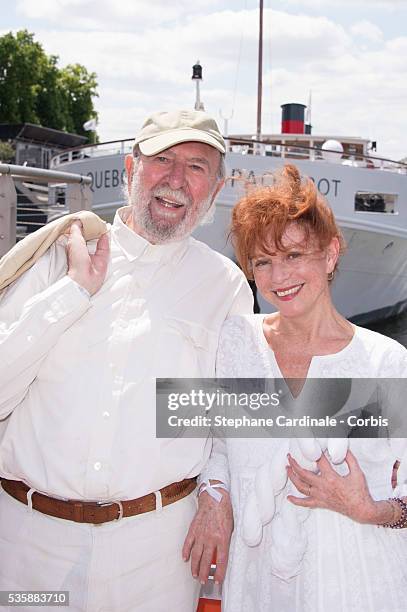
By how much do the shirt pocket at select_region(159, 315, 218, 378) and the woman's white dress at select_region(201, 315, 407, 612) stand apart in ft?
0.60

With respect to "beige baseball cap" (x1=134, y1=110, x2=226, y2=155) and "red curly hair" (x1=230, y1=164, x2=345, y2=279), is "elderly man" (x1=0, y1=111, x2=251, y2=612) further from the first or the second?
"red curly hair" (x1=230, y1=164, x2=345, y2=279)

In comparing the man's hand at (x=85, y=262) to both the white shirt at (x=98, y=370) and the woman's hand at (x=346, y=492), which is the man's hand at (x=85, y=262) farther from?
the woman's hand at (x=346, y=492)

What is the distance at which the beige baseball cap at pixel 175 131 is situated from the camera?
7.28ft

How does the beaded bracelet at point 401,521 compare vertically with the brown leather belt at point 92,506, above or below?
above

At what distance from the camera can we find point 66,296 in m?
1.98

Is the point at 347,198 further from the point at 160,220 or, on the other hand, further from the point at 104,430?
the point at 104,430

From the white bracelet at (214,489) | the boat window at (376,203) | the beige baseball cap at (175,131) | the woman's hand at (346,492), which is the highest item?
the beige baseball cap at (175,131)

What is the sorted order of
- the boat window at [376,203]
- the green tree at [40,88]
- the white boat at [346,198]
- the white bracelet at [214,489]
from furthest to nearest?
1. the green tree at [40,88]
2. the boat window at [376,203]
3. the white boat at [346,198]
4. the white bracelet at [214,489]

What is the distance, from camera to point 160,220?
2.23 m

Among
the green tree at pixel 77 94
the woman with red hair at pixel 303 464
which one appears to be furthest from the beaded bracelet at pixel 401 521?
the green tree at pixel 77 94

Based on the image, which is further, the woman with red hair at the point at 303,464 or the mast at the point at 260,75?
the mast at the point at 260,75

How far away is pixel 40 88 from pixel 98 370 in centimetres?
4504

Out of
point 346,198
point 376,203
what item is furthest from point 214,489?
point 376,203

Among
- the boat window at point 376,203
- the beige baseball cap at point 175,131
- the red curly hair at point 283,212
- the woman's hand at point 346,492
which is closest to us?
the woman's hand at point 346,492
